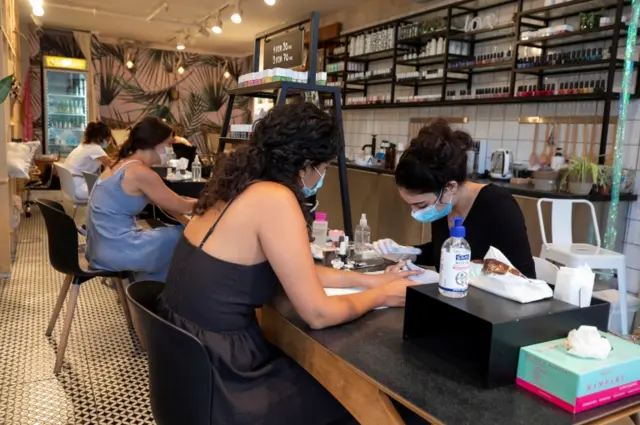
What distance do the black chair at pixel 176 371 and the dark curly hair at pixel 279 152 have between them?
1.27 ft

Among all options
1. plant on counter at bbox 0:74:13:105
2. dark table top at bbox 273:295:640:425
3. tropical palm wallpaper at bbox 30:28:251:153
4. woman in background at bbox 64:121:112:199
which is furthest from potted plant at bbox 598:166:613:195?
tropical palm wallpaper at bbox 30:28:251:153

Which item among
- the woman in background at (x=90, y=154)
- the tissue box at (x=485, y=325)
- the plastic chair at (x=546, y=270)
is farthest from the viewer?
the woman in background at (x=90, y=154)

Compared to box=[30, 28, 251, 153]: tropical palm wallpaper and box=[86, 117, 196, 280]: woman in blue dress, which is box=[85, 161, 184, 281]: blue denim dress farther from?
box=[30, 28, 251, 153]: tropical palm wallpaper

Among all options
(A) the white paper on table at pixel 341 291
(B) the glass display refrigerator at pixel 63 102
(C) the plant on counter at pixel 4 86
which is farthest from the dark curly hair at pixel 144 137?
(B) the glass display refrigerator at pixel 63 102

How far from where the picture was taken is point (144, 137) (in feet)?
9.28

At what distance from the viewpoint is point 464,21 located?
473 centimetres

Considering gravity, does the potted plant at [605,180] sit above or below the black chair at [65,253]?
above

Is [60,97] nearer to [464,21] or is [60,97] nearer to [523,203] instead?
[464,21]

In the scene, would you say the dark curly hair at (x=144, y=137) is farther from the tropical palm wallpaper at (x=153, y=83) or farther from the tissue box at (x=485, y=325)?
the tropical palm wallpaper at (x=153, y=83)

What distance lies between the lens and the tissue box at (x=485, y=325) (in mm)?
1040

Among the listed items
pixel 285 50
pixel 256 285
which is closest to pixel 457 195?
pixel 256 285

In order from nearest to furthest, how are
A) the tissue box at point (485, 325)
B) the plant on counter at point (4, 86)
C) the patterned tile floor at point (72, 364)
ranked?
the tissue box at point (485, 325) < the patterned tile floor at point (72, 364) < the plant on counter at point (4, 86)

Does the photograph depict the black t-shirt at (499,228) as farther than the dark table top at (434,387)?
Yes

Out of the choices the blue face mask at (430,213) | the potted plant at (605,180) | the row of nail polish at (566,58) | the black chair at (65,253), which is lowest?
the black chair at (65,253)
